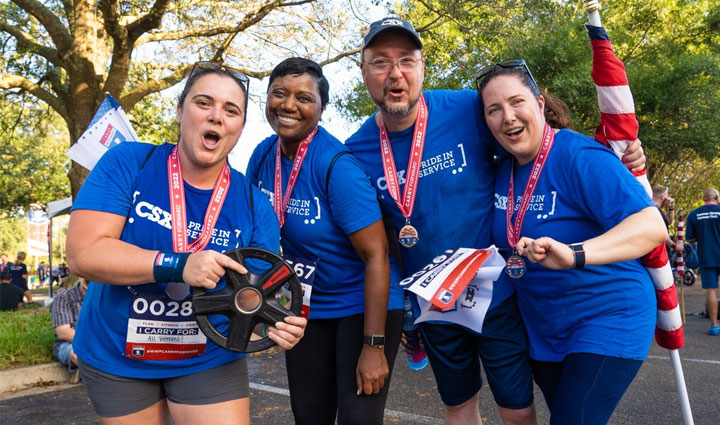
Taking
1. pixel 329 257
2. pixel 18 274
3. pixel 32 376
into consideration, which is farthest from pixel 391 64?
pixel 18 274

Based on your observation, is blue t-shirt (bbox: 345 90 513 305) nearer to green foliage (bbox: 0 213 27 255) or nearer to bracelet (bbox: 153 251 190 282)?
bracelet (bbox: 153 251 190 282)

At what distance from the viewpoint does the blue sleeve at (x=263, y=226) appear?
239 cm

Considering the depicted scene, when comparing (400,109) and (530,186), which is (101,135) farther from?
(530,186)

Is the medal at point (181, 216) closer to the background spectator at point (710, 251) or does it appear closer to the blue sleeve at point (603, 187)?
the blue sleeve at point (603, 187)

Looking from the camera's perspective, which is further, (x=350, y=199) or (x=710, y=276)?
(x=710, y=276)

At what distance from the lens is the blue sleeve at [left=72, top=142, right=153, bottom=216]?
2.14 meters

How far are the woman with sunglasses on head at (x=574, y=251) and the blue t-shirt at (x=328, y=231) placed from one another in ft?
2.30

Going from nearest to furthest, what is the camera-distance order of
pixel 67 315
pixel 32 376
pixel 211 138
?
pixel 211 138 → pixel 32 376 → pixel 67 315

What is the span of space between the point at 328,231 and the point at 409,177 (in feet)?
1.65

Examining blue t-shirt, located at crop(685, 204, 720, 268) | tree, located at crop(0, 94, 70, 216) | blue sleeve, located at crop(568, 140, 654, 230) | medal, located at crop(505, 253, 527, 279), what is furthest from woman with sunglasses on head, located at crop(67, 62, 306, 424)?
tree, located at crop(0, 94, 70, 216)

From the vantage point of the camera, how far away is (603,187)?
7.18 ft

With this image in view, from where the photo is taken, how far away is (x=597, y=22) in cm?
279

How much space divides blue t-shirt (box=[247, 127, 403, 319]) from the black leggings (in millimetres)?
77

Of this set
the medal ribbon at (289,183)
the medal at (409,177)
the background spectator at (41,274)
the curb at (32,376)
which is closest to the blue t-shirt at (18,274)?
the curb at (32,376)
